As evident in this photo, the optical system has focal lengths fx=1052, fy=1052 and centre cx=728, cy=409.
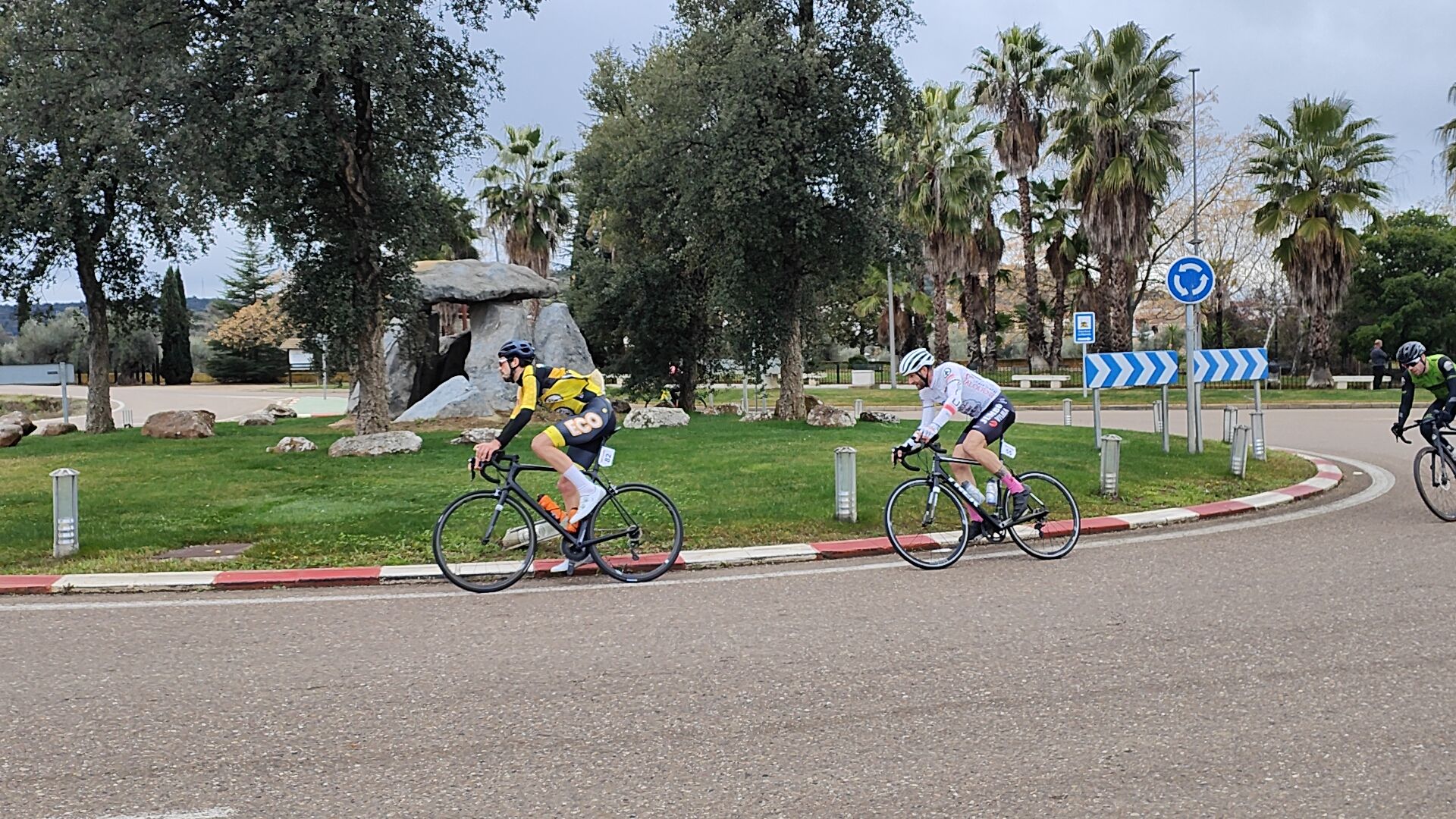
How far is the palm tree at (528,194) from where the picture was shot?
4600 cm

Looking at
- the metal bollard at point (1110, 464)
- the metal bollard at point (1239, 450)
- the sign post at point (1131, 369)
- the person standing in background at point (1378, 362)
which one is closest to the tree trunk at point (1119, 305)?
the person standing in background at point (1378, 362)

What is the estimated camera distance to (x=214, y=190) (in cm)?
1486

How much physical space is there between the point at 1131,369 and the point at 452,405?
605 inches

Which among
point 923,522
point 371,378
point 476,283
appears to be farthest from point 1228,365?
point 476,283

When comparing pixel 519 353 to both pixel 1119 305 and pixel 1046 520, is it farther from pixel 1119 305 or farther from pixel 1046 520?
pixel 1119 305

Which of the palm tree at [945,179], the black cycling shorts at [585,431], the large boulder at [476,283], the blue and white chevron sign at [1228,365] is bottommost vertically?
the black cycling shorts at [585,431]

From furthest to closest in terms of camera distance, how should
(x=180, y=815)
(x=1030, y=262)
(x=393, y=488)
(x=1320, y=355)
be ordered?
1. (x=1030, y=262)
2. (x=1320, y=355)
3. (x=393, y=488)
4. (x=180, y=815)

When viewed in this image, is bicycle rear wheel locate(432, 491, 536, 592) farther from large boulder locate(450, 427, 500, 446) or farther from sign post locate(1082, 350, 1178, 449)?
large boulder locate(450, 427, 500, 446)

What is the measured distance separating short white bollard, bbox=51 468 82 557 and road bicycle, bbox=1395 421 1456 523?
37.9 feet

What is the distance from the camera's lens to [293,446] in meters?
16.7

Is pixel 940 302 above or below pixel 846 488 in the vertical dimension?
above

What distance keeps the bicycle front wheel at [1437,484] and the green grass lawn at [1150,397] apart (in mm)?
19878

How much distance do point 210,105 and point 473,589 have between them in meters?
10.7

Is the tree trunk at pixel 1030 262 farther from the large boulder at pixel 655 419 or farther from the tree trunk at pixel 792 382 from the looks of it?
the large boulder at pixel 655 419
